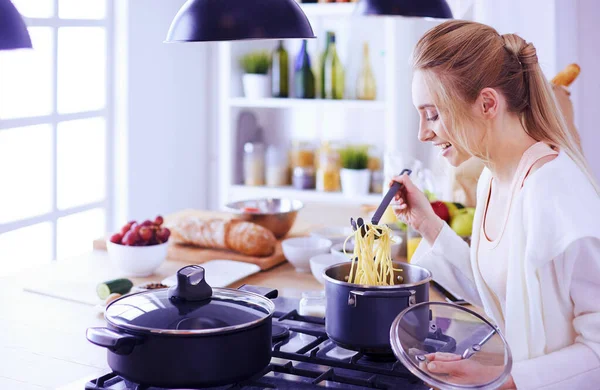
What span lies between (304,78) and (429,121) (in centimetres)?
302

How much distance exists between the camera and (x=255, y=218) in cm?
265

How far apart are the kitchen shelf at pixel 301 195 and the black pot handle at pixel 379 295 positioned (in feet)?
9.94

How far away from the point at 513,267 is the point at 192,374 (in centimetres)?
67

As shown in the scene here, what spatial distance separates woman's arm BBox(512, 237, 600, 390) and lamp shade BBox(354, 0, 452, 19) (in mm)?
942

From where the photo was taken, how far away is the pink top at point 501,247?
1.61 m

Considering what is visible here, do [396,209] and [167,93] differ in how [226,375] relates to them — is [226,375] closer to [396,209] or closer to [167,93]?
[396,209]

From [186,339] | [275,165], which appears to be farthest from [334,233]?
[275,165]

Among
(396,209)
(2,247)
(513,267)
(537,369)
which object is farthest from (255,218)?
(2,247)

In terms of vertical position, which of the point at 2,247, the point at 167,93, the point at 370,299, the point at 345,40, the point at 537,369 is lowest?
the point at 2,247

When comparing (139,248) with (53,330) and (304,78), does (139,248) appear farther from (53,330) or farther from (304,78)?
(304,78)

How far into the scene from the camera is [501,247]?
1.70 metres

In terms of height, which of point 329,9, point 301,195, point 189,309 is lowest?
point 301,195

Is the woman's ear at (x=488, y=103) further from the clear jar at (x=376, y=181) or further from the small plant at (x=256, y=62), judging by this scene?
the small plant at (x=256, y=62)

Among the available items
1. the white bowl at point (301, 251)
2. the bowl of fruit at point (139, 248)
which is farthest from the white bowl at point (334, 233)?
the bowl of fruit at point (139, 248)
